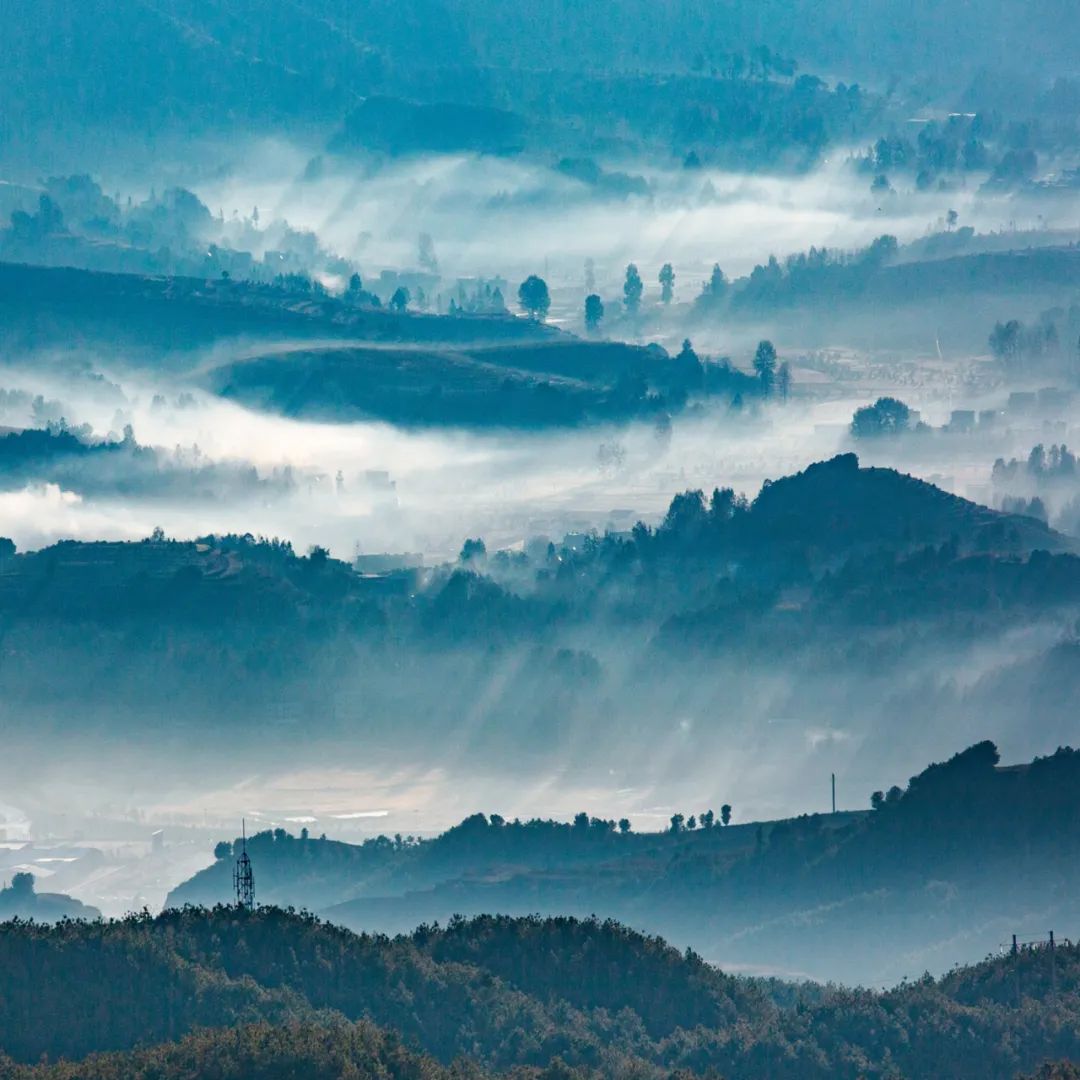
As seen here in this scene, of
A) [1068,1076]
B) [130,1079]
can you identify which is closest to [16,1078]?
[130,1079]

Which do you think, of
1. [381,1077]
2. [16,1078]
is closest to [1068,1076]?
[381,1077]

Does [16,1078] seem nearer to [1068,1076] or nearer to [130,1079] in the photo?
[130,1079]

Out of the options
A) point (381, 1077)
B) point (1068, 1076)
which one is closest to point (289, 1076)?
point (381, 1077)

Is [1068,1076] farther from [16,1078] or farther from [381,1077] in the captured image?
[16,1078]

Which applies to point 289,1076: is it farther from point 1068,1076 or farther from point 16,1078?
point 1068,1076
